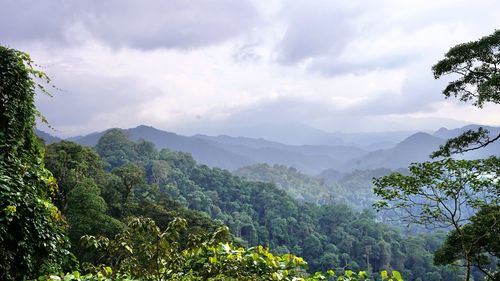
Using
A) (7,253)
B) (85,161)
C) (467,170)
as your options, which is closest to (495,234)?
(467,170)

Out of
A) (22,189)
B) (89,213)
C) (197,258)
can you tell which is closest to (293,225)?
(89,213)

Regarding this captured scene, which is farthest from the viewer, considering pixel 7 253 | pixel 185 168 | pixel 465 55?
pixel 185 168

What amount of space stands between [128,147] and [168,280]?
222 feet

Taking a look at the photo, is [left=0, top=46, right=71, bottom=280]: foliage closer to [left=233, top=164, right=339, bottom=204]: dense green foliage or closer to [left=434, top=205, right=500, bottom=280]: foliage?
[left=434, top=205, right=500, bottom=280]: foliage

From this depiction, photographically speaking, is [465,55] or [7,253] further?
[465,55]

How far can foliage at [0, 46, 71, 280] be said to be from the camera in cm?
404

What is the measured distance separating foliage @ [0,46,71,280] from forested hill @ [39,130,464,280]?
34.7 m

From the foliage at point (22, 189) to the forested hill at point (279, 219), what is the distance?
114 ft

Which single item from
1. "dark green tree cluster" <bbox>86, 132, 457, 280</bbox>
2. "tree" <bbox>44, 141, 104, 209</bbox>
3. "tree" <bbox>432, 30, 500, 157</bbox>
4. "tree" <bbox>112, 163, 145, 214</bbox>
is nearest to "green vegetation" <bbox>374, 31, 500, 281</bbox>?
"tree" <bbox>432, 30, 500, 157</bbox>

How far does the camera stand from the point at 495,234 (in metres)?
10.3

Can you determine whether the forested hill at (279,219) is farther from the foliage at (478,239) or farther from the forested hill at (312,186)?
the forested hill at (312,186)

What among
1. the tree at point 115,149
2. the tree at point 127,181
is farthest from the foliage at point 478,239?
the tree at point 115,149

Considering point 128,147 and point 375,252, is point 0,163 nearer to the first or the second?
point 375,252

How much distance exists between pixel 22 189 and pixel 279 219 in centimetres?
5464
